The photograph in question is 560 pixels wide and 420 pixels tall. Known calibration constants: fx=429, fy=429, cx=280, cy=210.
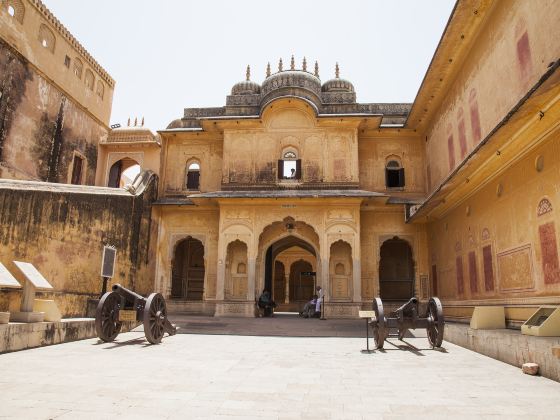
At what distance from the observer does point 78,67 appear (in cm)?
2069

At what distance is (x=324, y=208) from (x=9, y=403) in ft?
43.2

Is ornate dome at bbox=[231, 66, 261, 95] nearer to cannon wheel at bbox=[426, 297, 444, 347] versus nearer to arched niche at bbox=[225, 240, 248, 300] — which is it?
arched niche at bbox=[225, 240, 248, 300]

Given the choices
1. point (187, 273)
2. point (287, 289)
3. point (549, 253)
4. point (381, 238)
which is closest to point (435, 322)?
point (549, 253)

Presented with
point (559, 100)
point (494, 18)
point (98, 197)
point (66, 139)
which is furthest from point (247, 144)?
point (559, 100)

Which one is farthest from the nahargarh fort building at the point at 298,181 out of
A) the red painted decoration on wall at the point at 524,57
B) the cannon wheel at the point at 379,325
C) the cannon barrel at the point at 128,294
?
the cannon wheel at the point at 379,325

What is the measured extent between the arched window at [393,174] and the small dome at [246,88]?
23.7 ft

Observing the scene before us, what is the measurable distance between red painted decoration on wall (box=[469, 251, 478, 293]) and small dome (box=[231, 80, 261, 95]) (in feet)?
41.4

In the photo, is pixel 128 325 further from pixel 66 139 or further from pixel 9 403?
pixel 66 139

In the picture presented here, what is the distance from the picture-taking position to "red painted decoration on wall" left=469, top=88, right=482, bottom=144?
11239mm

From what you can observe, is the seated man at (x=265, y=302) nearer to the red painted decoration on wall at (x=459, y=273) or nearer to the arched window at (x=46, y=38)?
the red painted decoration on wall at (x=459, y=273)

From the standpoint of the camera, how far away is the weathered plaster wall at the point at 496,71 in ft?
26.1

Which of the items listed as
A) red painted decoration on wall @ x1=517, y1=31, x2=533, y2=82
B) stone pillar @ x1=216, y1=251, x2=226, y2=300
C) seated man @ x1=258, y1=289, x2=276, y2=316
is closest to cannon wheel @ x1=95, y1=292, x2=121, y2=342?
stone pillar @ x1=216, y1=251, x2=226, y2=300

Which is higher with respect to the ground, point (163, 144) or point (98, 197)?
point (163, 144)

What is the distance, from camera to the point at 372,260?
16.7 m
